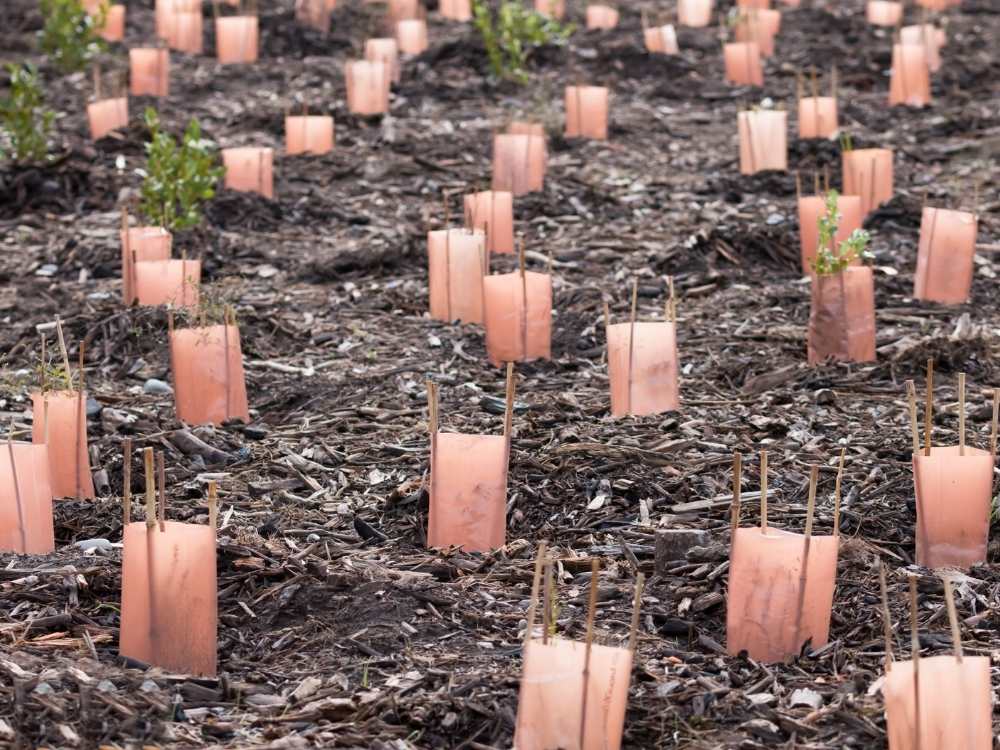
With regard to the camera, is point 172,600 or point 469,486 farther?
point 469,486

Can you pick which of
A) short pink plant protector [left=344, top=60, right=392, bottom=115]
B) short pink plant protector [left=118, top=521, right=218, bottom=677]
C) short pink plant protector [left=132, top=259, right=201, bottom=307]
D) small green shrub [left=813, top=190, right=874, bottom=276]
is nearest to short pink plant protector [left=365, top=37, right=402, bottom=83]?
short pink plant protector [left=344, top=60, right=392, bottom=115]

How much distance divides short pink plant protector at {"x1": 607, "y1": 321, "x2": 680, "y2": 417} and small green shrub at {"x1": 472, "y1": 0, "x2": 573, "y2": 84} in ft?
18.9

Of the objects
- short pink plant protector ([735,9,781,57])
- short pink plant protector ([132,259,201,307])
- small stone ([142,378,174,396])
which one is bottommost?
small stone ([142,378,174,396])

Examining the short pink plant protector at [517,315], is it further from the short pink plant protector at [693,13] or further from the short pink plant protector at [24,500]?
the short pink plant protector at [693,13]

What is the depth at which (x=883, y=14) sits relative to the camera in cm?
1232

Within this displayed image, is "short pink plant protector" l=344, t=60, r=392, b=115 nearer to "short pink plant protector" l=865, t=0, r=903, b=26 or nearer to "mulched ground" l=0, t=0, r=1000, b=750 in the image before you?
"mulched ground" l=0, t=0, r=1000, b=750

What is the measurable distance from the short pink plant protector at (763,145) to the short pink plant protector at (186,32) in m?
4.91

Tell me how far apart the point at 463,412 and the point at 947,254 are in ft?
7.38

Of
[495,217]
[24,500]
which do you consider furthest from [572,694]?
[495,217]

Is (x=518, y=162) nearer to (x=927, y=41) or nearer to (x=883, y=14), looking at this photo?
(x=927, y=41)

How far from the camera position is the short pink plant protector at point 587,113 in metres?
9.51

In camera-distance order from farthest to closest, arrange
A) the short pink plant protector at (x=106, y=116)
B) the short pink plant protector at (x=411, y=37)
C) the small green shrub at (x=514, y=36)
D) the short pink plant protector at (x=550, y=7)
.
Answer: the short pink plant protector at (x=550, y=7), the short pink plant protector at (x=411, y=37), the small green shrub at (x=514, y=36), the short pink plant protector at (x=106, y=116)

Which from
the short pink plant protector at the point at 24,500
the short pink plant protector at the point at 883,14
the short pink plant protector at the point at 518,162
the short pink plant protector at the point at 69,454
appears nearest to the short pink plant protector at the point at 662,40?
the short pink plant protector at the point at 883,14

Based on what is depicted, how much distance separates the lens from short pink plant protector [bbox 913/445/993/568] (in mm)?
3953
